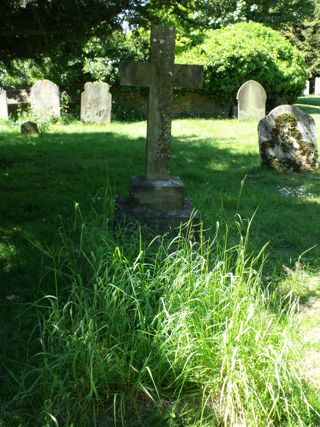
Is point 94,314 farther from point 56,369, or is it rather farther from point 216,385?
point 216,385

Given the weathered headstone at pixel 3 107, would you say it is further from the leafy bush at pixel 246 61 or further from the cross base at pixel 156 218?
the cross base at pixel 156 218

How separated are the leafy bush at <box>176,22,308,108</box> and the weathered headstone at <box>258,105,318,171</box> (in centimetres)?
820

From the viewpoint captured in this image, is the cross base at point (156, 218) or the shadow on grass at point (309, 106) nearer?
the cross base at point (156, 218)

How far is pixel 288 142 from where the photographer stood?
8.42m

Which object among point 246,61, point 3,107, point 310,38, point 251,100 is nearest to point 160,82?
point 3,107

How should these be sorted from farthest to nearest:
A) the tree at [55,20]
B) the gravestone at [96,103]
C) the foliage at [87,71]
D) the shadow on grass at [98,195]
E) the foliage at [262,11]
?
1. the foliage at [262,11]
2. the foliage at [87,71]
3. the gravestone at [96,103]
4. the tree at [55,20]
5. the shadow on grass at [98,195]

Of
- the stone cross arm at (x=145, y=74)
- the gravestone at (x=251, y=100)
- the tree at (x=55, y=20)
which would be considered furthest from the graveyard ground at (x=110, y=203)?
the gravestone at (x=251, y=100)

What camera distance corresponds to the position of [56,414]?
246cm

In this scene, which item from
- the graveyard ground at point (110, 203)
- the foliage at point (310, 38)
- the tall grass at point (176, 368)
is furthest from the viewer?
the foliage at point (310, 38)

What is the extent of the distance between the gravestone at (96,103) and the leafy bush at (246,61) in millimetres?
3826

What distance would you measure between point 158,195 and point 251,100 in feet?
36.1

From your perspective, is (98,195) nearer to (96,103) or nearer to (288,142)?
(288,142)

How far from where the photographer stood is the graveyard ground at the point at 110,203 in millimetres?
3227

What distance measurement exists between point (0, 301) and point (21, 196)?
287cm
